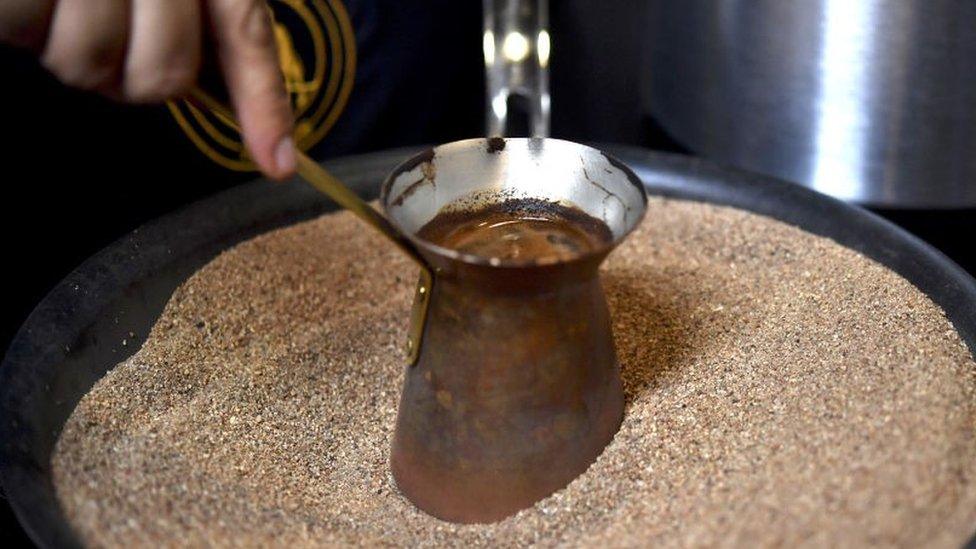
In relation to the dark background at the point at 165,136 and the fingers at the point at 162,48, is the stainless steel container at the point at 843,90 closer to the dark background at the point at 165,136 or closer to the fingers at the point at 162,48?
the dark background at the point at 165,136

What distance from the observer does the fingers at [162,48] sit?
0.73 m

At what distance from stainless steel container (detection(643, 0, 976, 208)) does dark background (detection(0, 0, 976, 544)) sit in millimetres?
99

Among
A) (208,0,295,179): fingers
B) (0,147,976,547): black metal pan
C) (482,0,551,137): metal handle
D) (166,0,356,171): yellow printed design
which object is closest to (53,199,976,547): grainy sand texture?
(0,147,976,547): black metal pan

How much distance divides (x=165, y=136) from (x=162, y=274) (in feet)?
0.84

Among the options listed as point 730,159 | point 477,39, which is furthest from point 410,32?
point 730,159

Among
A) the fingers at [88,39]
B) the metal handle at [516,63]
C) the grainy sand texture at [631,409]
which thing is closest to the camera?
the fingers at [88,39]

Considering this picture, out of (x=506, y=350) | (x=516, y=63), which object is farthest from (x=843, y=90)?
(x=506, y=350)

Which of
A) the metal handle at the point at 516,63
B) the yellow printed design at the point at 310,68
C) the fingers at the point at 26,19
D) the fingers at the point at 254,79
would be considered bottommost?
the metal handle at the point at 516,63

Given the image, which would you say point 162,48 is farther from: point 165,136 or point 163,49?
point 165,136

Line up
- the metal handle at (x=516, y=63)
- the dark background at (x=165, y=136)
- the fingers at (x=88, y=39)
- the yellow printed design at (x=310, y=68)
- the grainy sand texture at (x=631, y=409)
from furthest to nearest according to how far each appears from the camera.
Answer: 1. the metal handle at (x=516, y=63)
2. the yellow printed design at (x=310, y=68)
3. the dark background at (x=165, y=136)
4. the grainy sand texture at (x=631, y=409)
5. the fingers at (x=88, y=39)

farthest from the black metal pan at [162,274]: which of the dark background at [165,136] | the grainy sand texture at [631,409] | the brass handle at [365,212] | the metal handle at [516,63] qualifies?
the metal handle at [516,63]

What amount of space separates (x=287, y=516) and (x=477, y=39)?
968 mm

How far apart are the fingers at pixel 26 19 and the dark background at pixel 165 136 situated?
0.45 meters

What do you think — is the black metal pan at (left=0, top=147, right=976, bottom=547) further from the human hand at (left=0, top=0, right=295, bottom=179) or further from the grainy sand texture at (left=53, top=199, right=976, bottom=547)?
the human hand at (left=0, top=0, right=295, bottom=179)
